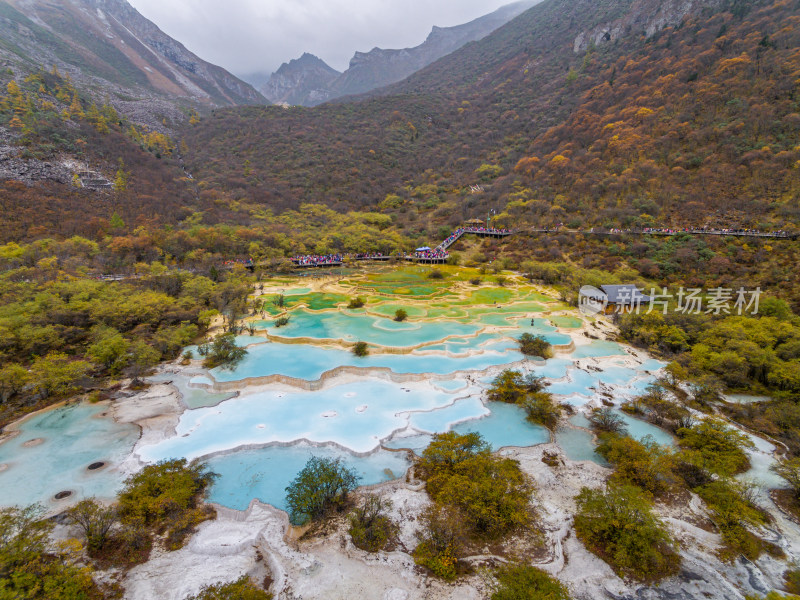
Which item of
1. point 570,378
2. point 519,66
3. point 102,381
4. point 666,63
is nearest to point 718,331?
point 570,378

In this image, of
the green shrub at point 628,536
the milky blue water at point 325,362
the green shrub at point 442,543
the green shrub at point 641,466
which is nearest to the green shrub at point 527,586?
the green shrub at point 442,543

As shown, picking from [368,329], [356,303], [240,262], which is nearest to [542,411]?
[368,329]

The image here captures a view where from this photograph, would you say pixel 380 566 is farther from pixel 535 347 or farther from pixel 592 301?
pixel 592 301

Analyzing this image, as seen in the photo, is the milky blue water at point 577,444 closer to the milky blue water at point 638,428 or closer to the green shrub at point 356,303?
the milky blue water at point 638,428

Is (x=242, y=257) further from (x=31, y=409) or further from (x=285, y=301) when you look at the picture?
(x=31, y=409)

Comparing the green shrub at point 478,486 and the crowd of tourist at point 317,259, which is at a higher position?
the crowd of tourist at point 317,259

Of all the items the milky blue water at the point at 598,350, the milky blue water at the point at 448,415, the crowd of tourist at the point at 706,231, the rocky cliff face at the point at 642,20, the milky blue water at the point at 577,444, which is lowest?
the milky blue water at the point at 577,444
